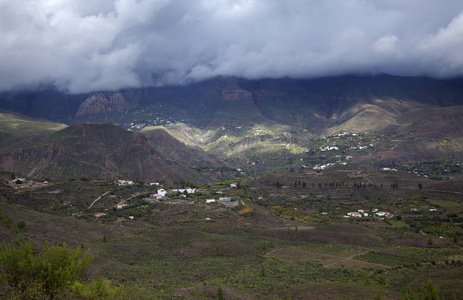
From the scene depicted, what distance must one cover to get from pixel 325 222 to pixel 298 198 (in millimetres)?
36524

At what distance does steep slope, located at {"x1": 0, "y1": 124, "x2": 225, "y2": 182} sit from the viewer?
14200 centimetres

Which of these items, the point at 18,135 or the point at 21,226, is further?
the point at 18,135

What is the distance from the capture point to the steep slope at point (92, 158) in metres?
142

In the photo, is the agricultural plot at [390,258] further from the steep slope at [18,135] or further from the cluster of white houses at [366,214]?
the steep slope at [18,135]

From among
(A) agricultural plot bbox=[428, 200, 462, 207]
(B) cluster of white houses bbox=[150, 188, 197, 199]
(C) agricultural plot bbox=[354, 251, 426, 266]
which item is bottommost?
(A) agricultural plot bbox=[428, 200, 462, 207]

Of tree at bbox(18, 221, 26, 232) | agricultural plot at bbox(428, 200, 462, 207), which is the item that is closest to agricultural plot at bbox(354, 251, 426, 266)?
tree at bbox(18, 221, 26, 232)

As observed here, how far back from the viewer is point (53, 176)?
135m

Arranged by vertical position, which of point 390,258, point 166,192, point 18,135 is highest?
point 18,135

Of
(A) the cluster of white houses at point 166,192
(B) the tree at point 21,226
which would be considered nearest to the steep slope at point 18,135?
(A) the cluster of white houses at point 166,192

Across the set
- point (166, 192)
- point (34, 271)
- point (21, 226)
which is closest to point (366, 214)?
point (166, 192)

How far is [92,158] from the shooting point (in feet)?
524

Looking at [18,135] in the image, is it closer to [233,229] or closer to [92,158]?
[92,158]

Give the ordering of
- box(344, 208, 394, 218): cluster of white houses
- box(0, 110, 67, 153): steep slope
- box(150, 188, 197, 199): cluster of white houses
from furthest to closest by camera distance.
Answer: box(0, 110, 67, 153): steep slope → box(150, 188, 197, 199): cluster of white houses → box(344, 208, 394, 218): cluster of white houses

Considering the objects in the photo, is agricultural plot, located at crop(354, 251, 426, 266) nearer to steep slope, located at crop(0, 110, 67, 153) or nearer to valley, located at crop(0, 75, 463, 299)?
valley, located at crop(0, 75, 463, 299)
